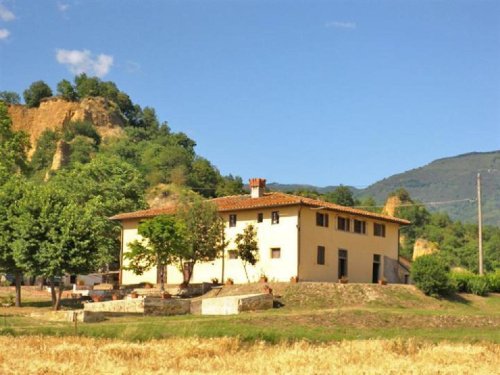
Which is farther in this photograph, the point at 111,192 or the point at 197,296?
the point at 111,192

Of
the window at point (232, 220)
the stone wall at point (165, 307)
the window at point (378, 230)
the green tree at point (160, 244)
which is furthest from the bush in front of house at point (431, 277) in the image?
the stone wall at point (165, 307)

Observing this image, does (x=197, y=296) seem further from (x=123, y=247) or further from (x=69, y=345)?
(x=69, y=345)

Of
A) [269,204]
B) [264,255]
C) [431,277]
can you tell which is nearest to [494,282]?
[431,277]

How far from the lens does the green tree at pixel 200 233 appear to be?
183ft

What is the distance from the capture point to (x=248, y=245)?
56750 mm

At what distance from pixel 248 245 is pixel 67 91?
138492 mm

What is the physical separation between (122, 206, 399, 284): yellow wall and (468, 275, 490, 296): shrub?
24.6ft

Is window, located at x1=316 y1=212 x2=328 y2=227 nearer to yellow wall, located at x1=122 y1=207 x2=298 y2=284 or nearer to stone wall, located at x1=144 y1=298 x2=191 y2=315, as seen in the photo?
yellow wall, located at x1=122 y1=207 x2=298 y2=284

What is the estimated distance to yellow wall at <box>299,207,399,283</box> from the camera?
56.0 meters

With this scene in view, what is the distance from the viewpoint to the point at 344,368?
77.4ft

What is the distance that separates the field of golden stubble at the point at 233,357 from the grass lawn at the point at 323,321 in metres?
2.82

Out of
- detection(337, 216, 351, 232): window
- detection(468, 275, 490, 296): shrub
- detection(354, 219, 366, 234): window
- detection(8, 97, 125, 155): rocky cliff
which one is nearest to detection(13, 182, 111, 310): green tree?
detection(337, 216, 351, 232): window

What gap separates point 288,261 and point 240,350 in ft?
92.3

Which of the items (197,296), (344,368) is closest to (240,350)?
(344,368)
